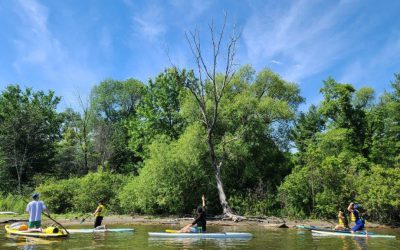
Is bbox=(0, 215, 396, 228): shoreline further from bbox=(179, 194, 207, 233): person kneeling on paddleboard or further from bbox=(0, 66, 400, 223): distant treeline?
bbox=(179, 194, 207, 233): person kneeling on paddleboard

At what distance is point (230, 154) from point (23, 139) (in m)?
28.3

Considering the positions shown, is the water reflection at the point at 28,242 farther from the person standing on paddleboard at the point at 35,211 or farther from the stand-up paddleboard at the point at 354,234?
the stand-up paddleboard at the point at 354,234

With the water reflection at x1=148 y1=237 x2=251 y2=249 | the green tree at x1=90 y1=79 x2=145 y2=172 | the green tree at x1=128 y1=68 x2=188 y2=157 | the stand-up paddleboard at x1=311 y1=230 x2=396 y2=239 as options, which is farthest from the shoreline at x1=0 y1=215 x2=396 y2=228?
the green tree at x1=90 y1=79 x2=145 y2=172

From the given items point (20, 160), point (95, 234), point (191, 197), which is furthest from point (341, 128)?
point (20, 160)

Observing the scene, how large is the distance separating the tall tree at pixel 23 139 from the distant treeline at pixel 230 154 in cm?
13

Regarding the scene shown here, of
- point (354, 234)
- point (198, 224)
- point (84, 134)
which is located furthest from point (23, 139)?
point (354, 234)

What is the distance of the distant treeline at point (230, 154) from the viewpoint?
30531 mm

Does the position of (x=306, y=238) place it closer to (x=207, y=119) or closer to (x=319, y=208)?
(x=319, y=208)

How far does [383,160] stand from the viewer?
37.9 m

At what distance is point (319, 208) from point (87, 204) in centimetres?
2022

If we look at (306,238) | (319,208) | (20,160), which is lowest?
(306,238)

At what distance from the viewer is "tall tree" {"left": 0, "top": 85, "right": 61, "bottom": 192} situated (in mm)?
47625

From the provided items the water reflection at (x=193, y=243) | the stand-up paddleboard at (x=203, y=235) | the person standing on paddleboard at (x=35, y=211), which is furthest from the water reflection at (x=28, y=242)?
the stand-up paddleboard at (x=203, y=235)

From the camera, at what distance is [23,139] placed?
161ft
